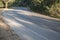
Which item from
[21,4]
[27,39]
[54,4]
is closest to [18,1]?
[21,4]

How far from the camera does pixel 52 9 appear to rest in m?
29.2

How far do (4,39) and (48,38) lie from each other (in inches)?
106

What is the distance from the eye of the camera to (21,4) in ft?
271

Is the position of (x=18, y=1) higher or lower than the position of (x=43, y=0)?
lower

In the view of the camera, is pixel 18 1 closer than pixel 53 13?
No

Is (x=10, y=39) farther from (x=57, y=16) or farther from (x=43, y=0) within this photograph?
(x=43, y=0)

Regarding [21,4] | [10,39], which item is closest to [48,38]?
[10,39]

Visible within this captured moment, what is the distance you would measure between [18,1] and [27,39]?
2795 inches

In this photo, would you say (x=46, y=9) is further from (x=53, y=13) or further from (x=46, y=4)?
(x=53, y=13)

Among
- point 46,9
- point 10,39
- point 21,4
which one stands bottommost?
point 21,4

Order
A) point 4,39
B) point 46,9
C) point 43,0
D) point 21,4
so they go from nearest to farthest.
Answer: point 4,39, point 46,9, point 43,0, point 21,4

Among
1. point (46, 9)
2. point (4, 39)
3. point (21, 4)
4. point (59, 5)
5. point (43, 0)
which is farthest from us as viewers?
point (21, 4)

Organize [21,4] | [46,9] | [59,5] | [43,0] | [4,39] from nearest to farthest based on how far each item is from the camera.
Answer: [4,39]
[59,5]
[46,9]
[43,0]
[21,4]

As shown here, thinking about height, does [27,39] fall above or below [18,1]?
above
